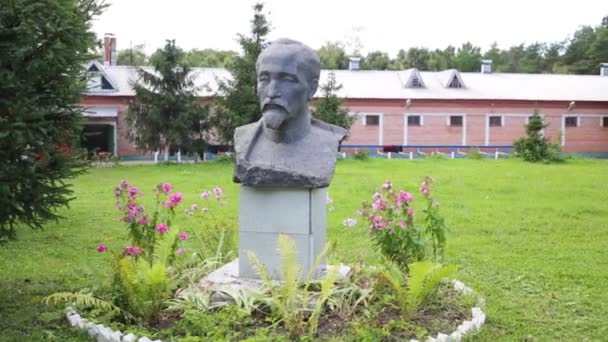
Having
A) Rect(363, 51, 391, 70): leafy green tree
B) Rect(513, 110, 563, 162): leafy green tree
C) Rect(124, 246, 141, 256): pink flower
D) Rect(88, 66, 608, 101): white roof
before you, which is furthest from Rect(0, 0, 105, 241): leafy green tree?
Rect(363, 51, 391, 70): leafy green tree

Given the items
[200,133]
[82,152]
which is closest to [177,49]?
[200,133]

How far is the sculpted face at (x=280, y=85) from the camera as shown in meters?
5.68

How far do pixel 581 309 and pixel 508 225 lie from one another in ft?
15.7

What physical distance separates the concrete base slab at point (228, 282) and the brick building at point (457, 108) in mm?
24186

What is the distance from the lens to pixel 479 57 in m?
60.2

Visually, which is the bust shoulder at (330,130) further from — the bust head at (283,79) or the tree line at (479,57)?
the tree line at (479,57)

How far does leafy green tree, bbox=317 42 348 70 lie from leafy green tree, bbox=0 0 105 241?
30165 mm

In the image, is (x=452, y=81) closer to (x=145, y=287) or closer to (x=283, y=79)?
(x=283, y=79)

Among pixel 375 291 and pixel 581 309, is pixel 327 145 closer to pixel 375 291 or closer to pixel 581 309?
pixel 375 291

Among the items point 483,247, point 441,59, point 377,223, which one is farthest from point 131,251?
point 441,59

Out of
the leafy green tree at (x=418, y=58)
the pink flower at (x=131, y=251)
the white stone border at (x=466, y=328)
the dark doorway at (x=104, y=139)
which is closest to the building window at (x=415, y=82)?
the dark doorway at (x=104, y=139)

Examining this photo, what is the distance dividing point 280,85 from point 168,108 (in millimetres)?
19670

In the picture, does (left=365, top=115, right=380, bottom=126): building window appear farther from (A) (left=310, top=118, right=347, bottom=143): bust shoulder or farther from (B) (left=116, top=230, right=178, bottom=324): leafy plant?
(B) (left=116, top=230, right=178, bottom=324): leafy plant

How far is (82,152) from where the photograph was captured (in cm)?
698
